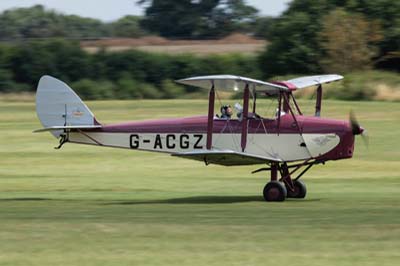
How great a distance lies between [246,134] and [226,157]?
624 millimetres

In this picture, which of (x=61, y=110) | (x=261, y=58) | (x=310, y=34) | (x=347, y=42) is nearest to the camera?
(x=61, y=110)

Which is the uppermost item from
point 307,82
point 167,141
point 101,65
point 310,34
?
point 310,34

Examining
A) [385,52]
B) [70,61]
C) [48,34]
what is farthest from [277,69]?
[48,34]

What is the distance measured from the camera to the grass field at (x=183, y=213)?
1331cm

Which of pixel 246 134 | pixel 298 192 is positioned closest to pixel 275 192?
pixel 298 192

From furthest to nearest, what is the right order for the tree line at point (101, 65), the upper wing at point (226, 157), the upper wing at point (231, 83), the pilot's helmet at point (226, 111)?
1. the tree line at point (101, 65)
2. the pilot's helmet at point (226, 111)
3. the upper wing at point (226, 157)
4. the upper wing at point (231, 83)

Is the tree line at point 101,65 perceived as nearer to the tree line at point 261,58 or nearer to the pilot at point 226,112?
the tree line at point 261,58

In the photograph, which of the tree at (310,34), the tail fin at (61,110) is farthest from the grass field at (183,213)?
the tree at (310,34)

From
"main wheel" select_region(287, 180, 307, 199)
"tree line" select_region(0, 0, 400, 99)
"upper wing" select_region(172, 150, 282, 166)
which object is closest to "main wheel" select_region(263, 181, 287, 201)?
"upper wing" select_region(172, 150, 282, 166)

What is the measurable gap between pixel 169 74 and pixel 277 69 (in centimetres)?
752

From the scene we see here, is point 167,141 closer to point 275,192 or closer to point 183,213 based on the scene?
point 275,192

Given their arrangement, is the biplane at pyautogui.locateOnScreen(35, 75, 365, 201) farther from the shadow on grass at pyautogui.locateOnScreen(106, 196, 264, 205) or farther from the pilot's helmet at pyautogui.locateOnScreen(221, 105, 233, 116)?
the shadow on grass at pyautogui.locateOnScreen(106, 196, 264, 205)

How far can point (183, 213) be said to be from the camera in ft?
58.5

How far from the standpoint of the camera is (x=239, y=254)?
43.4 feet
